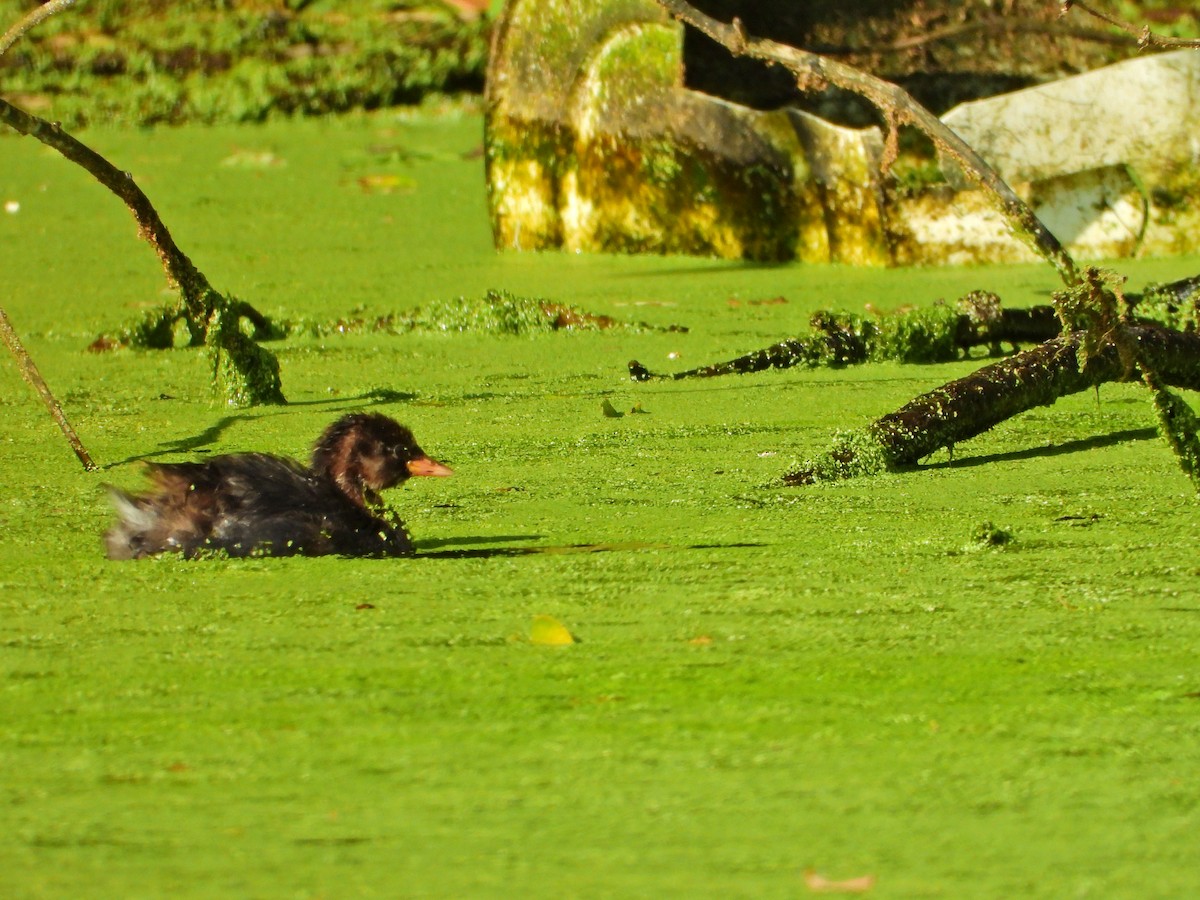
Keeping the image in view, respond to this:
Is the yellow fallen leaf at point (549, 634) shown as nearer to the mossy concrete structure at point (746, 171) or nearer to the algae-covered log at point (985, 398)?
the algae-covered log at point (985, 398)

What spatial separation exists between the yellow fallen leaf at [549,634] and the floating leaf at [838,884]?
2.22ft

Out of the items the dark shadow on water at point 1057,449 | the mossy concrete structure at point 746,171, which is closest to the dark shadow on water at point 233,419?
the dark shadow on water at point 1057,449

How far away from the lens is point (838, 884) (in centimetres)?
166

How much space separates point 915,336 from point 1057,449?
2.62 feet

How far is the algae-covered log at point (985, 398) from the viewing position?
128 inches

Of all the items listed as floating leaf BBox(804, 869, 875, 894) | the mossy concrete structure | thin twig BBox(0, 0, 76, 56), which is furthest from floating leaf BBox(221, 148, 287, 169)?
floating leaf BBox(804, 869, 875, 894)

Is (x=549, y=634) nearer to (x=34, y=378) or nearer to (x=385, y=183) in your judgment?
(x=34, y=378)

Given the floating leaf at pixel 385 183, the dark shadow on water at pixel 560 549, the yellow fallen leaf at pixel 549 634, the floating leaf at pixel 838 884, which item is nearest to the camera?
the floating leaf at pixel 838 884

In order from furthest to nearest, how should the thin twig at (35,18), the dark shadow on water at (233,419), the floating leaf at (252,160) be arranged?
the floating leaf at (252,160), the dark shadow on water at (233,419), the thin twig at (35,18)

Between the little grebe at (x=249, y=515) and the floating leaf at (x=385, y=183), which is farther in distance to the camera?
the floating leaf at (x=385, y=183)

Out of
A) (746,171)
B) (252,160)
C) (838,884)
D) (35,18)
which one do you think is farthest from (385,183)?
(838,884)

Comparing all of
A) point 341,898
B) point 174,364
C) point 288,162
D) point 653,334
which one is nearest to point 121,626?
point 341,898

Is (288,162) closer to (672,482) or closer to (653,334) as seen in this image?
→ (653,334)

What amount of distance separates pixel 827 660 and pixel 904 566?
447 mm
